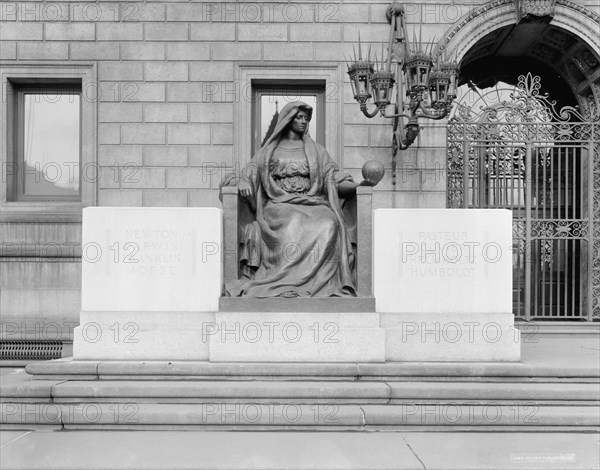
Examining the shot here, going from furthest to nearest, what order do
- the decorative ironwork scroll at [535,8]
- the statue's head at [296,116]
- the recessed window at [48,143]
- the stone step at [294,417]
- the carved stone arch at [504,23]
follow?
the recessed window at [48,143] → the carved stone arch at [504,23] → the decorative ironwork scroll at [535,8] → the statue's head at [296,116] → the stone step at [294,417]

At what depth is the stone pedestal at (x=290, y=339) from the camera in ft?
24.3

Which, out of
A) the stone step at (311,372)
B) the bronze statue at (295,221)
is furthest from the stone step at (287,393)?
the bronze statue at (295,221)

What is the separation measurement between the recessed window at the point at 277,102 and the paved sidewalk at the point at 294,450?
24.0ft

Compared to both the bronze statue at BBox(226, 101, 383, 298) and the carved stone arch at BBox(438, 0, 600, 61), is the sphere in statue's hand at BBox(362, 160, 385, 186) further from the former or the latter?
the carved stone arch at BBox(438, 0, 600, 61)

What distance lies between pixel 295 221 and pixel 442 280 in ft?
5.76

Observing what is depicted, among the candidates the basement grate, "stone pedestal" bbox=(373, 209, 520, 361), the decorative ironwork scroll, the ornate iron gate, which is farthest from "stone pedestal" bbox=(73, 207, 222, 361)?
the decorative ironwork scroll

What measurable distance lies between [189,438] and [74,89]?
28.1 ft

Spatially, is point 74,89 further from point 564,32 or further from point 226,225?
point 564,32

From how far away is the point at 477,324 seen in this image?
24.8 feet

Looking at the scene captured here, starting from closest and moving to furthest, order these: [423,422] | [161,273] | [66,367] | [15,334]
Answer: [423,422], [66,367], [161,273], [15,334]

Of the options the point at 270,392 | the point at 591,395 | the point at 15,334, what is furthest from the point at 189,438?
the point at 15,334

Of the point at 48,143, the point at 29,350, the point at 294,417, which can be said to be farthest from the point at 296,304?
the point at 48,143

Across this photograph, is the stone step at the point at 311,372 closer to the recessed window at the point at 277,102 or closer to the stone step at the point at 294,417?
the stone step at the point at 294,417

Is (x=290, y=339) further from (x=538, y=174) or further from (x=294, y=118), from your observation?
(x=538, y=174)
